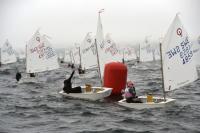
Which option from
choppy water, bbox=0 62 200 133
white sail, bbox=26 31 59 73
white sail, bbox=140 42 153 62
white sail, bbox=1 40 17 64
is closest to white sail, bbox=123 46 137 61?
white sail, bbox=140 42 153 62

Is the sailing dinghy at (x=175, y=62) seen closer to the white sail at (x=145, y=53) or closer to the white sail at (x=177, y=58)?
the white sail at (x=177, y=58)

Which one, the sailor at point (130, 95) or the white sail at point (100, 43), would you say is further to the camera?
the white sail at point (100, 43)

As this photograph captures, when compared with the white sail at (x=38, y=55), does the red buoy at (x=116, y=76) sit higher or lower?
lower

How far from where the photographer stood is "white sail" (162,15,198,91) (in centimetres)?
2164

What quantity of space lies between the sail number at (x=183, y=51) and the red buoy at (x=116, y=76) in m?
5.65

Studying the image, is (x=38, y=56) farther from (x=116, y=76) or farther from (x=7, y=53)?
(x=7, y=53)

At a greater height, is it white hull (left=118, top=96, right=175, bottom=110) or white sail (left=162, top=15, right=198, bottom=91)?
white sail (left=162, top=15, right=198, bottom=91)

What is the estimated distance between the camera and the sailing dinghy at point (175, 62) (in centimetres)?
2164

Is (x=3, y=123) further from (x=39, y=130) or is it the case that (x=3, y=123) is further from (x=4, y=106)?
(x=4, y=106)

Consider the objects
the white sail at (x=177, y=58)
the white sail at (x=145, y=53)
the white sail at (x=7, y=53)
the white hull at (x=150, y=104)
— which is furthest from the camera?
the white sail at (x=145, y=53)

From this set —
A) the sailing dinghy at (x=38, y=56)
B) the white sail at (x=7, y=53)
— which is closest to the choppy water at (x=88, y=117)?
the sailing dinghy at (x=38, y=56)

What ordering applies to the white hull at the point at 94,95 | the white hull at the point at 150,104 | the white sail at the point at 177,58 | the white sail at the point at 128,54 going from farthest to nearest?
the white sail at the point at 128,54 < the white hull at the point at 94,95 < the white hull at the point at 150,104 < the white sail at the point at 177,58

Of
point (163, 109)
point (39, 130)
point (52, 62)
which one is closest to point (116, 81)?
A: point (163, 109)

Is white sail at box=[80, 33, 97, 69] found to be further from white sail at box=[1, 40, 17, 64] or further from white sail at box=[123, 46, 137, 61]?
white sail at box=[123, 46, 137, 61]
